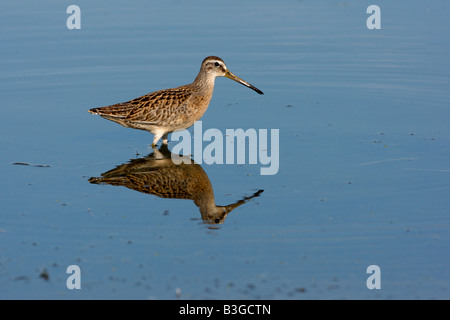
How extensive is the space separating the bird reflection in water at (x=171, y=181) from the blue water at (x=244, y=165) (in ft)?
0.51

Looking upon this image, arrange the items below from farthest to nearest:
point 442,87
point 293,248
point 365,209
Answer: point 442,87
point 365,209
point 293,248

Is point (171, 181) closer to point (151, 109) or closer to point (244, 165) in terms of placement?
point (244, 165)

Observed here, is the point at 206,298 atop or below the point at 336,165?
below

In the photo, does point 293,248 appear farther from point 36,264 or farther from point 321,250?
point 36,264

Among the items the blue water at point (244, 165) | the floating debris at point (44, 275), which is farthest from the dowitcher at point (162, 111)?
the floating debris at point (44, 275)

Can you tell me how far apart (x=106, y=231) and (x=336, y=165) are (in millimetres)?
3761

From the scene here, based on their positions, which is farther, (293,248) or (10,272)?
(293,248)

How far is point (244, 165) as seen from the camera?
11.0m

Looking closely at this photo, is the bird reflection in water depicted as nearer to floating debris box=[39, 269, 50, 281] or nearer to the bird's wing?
the bird's wing

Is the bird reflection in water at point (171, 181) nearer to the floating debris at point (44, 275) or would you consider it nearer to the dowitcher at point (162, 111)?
the dowitcher at point (162, 111)

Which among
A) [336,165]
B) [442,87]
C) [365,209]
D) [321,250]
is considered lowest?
[321,250]

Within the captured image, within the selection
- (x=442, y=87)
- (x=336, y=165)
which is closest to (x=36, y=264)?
(x=336, y=165)

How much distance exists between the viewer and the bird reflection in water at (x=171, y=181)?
9266mm

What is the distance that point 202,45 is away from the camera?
16328 millimetres
